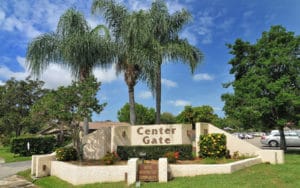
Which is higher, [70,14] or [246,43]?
[70,14]

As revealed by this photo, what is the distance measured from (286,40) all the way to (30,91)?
30.2 metres

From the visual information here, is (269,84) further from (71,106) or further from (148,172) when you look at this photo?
(71,106)

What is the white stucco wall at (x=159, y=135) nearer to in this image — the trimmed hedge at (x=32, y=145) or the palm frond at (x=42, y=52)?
the palm frond at (x=42, y=52)

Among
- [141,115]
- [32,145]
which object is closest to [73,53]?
[32,145]

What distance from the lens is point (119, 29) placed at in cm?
1831

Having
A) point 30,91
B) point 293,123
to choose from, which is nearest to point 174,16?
point 293,123

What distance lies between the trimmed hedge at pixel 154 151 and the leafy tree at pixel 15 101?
81.1ft

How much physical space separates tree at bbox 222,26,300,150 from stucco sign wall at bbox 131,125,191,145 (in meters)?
5.43

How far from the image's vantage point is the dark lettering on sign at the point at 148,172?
1110cm

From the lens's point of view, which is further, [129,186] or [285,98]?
[285,98]

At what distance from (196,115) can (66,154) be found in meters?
33.5

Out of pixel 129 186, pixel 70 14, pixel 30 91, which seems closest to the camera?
pixel 129 186

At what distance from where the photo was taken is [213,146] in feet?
43.5

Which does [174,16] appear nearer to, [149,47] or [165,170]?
[149,47]
